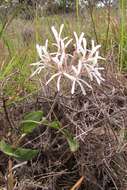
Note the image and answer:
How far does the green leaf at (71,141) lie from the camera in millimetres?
990

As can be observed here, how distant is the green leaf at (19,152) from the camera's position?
3.28 feet

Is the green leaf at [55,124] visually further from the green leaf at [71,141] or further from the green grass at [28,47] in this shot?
the green grass at [28,47]

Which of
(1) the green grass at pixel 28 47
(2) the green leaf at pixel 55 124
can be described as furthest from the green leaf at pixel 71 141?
(1) the green grass at pixel 28 47

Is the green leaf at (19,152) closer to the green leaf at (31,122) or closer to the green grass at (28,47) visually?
the green leaf at (31,122)

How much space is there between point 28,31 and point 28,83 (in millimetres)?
2528

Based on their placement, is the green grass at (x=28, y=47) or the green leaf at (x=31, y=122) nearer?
the green leaf at (x=31, y=122)

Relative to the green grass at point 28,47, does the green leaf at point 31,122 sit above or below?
above

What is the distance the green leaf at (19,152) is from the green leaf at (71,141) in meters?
0.08

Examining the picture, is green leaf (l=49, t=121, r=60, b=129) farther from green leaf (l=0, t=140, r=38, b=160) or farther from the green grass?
the green grass

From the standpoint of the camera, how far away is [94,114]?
3.71 feet

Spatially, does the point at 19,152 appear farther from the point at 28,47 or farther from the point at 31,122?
the point at 28,47

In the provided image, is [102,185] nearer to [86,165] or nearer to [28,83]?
[86,165]

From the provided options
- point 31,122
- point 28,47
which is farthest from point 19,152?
point 28,47

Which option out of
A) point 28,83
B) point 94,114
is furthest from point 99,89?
point 28,83
